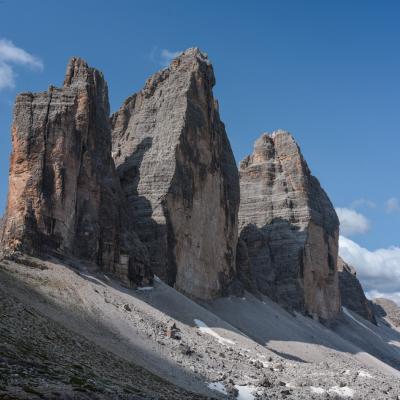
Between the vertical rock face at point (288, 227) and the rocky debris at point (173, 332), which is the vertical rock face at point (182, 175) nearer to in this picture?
the vertical rock face at point (288, 227)

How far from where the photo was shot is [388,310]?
152125mm

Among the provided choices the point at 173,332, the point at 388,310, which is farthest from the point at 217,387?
the point at 388,310

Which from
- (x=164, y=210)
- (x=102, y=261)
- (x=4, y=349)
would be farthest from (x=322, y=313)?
(x=4, y=349)

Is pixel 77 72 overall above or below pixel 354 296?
above

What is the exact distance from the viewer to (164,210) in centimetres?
6388

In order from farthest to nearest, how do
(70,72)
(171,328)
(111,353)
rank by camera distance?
(70,72) < (171,328) < (111,353)

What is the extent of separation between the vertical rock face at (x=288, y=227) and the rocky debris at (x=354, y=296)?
17.5m

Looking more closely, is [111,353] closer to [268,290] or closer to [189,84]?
[189,84]

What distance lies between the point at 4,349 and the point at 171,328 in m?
21.1

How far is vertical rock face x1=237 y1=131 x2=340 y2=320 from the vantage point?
92.9 m

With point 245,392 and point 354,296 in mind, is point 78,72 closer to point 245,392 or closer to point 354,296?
point 245,392

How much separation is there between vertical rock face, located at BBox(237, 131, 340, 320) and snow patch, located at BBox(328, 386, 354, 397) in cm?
4906

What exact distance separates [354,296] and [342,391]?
3385 inches

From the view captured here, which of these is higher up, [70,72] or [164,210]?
[70,72]
